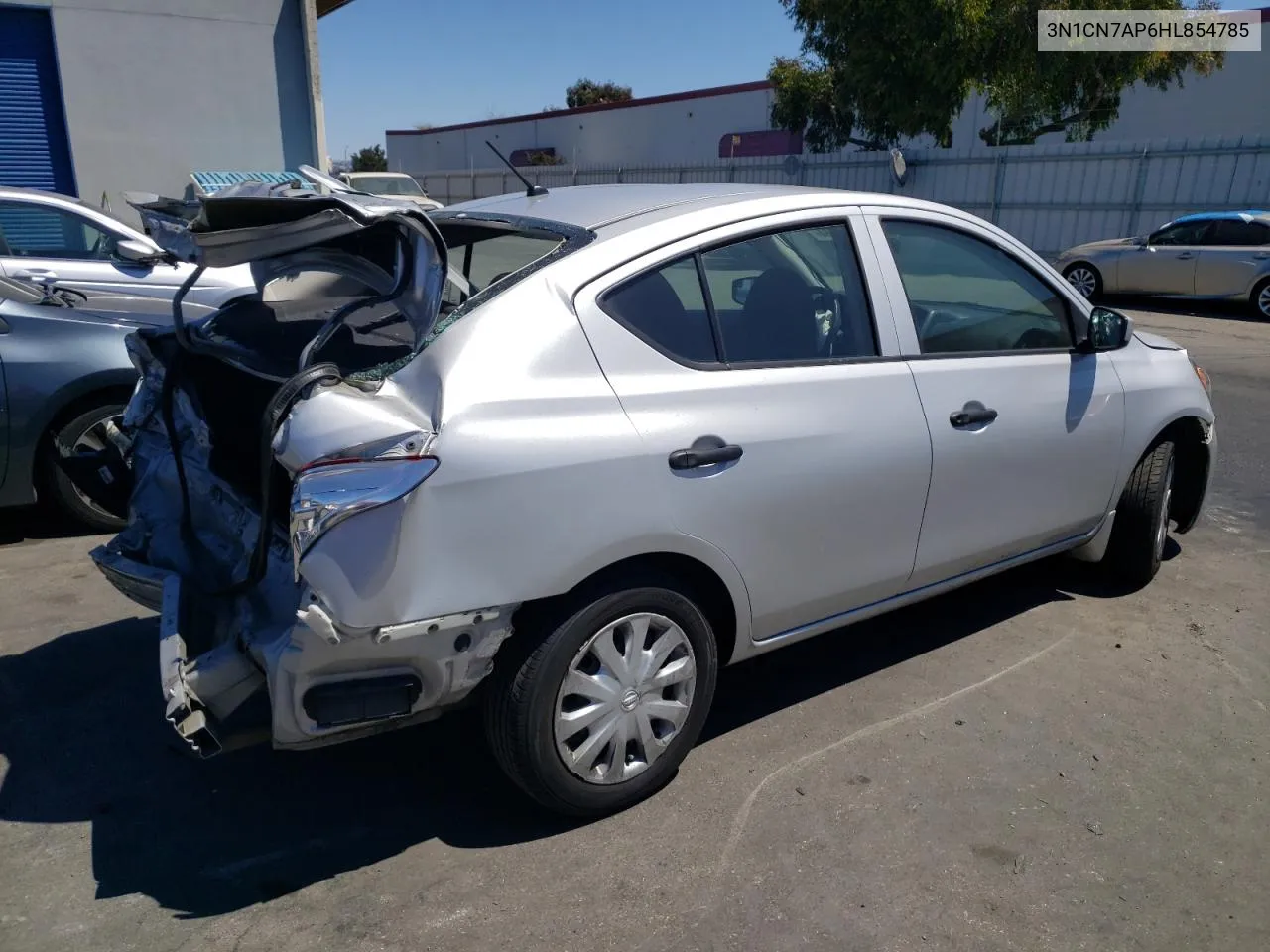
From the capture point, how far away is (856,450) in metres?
3.20

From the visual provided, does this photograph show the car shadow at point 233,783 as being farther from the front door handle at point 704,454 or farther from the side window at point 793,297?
the side window at point 793,297

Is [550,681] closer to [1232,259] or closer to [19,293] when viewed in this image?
[19,293]

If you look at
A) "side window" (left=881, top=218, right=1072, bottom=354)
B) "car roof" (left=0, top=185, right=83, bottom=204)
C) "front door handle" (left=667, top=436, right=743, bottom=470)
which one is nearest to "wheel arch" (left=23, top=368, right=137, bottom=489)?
"car roof" (left=0, top=185, right=83, bottom=204)

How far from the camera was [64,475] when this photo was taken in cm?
498

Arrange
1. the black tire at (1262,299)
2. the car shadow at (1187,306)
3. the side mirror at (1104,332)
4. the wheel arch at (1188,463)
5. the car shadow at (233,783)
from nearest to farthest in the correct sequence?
the car shadow at (233,783) → the side mirror at (1104,332) → the wheel arch at (1188,463) → the black tire at (1262,299) → the car shadow at (1187,306)

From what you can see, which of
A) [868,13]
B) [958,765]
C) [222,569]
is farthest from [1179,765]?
[868,13]

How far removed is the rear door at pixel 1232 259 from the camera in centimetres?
1408

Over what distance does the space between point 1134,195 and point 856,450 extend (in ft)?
60.6

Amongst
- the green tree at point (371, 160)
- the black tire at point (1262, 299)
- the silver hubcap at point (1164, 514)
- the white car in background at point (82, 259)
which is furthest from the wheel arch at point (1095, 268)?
the green tree at point (371, 160)

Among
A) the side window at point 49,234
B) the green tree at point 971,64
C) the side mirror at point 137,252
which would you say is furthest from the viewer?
the green tree at point 971,64

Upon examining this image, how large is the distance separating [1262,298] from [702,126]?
98.4ft

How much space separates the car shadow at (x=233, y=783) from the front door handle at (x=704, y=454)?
109 centimetres

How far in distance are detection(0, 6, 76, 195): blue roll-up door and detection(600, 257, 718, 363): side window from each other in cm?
1298

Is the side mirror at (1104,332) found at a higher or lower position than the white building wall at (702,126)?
lower
